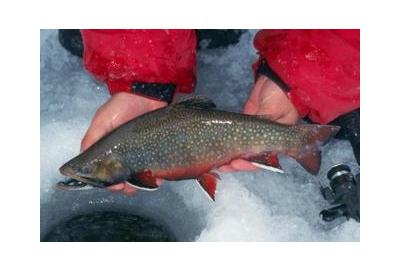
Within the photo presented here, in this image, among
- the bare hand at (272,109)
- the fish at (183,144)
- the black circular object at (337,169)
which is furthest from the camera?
the black circular object at (337,169)

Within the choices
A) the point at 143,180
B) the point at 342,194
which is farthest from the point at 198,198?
the point at 342,194

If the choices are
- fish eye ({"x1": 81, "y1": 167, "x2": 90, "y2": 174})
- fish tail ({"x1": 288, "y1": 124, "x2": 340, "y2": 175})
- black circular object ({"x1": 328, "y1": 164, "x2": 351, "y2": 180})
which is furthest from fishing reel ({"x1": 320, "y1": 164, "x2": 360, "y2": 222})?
fish eye ({"x1": 81, "y1": 167, "x2": 90, "y2": 174})

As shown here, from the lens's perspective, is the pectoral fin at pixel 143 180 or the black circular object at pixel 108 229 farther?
the black circular object at pixel 108 229

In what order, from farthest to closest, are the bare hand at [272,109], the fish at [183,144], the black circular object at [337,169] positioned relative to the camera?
the black circular object at [337,169] < the bare hand at [272,109] < the fish at [183,144]

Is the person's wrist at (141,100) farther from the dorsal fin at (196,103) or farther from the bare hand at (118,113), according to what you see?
the dorsal fin at (196,103)

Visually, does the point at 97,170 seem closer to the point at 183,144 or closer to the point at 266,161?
the point at 183,144

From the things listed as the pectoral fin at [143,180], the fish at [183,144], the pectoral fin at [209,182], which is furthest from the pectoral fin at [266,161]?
the pectoral fin at [143,180]

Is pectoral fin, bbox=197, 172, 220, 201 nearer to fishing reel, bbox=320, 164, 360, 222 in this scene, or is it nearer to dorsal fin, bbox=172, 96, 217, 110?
dorsal fin, bbox=172, 96, 217, 110
